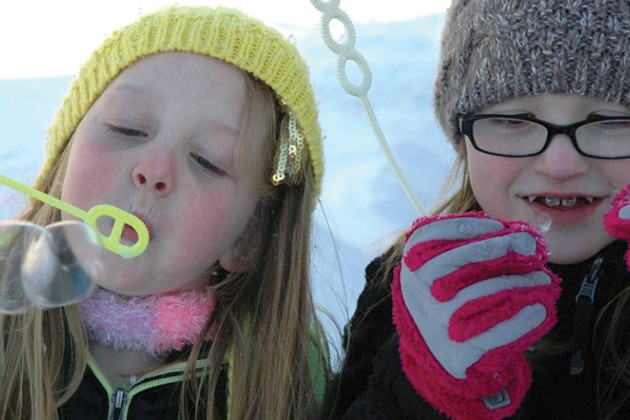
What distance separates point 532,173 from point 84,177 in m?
0.68

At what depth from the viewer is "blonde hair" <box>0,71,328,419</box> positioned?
149cm

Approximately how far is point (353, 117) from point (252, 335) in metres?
1.23

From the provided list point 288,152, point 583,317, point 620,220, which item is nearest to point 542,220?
point 583,317

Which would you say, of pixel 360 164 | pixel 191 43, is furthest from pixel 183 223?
pixel 360 164

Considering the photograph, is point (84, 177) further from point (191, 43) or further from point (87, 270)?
point (191, 43)

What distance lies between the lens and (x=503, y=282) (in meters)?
1.21

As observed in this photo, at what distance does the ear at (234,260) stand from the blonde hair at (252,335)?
2 centimetres

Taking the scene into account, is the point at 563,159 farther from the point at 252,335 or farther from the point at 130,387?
the point at 130,387

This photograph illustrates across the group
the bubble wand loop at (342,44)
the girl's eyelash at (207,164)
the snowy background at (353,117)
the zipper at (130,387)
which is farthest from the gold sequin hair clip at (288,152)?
the snowy background at (353,117)

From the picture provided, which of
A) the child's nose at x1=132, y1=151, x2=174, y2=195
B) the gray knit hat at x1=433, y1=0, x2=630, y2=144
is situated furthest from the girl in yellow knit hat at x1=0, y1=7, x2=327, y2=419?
the gray knit hat at x1=433, y1=0, x2=630, y2=144

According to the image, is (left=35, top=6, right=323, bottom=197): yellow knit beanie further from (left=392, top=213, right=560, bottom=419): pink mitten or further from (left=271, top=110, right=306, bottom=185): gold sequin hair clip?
(left=392, top=213, right=560, bottom=419): pink mitten

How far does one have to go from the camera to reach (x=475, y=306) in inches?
47.1

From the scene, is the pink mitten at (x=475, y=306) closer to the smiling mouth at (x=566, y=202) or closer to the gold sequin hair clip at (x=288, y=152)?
the smiling mouth at (x=566, y=202)

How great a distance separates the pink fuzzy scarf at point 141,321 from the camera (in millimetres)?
1508
